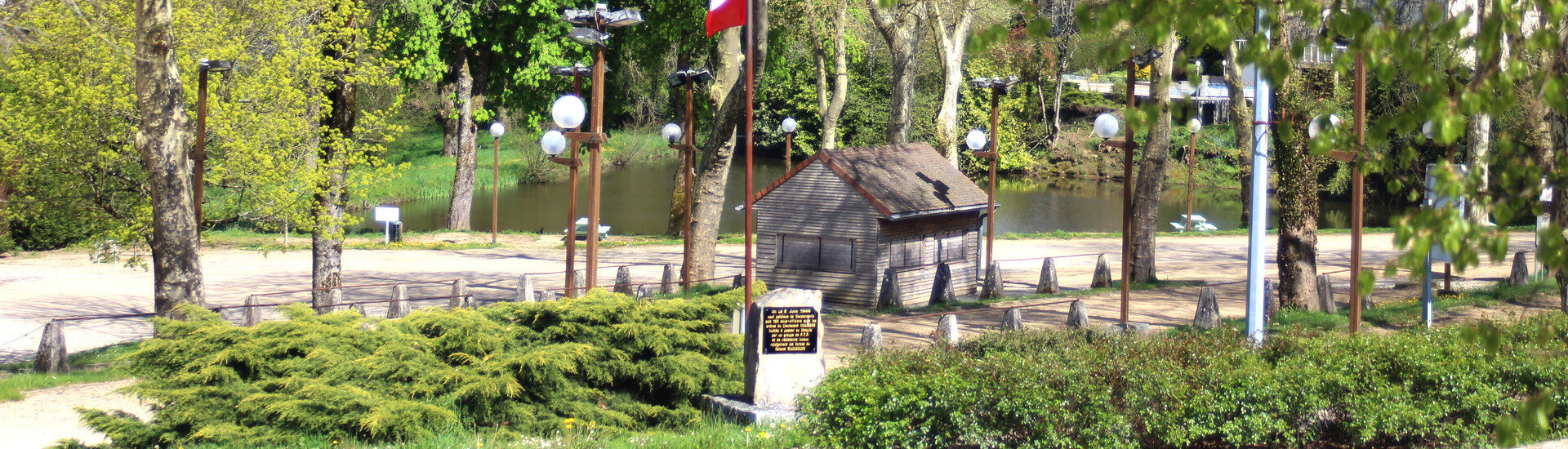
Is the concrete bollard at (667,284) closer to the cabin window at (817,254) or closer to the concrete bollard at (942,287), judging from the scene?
the cabin window at (817,254)

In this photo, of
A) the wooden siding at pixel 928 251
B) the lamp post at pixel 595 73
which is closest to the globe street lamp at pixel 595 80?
the lamp post at pixel 595 73

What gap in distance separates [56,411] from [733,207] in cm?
3271

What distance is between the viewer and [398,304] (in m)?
15.5

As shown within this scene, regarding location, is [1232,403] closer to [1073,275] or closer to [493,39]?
[1073,275]

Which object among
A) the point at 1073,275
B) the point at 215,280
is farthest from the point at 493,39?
the point at 1073,275

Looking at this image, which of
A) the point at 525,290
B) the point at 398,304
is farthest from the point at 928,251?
the point at 398,304

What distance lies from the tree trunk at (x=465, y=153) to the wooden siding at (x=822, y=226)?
17087mm

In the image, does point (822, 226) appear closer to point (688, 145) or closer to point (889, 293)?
point (889, 293)

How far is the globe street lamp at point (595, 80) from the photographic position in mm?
12289

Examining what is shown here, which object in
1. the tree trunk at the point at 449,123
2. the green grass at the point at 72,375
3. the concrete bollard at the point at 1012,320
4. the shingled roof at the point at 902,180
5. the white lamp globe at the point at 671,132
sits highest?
the tree trunk at the point at 449,123

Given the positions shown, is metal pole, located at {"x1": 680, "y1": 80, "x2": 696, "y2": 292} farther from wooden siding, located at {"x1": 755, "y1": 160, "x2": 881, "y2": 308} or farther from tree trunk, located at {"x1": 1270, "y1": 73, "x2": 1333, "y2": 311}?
tree trunk, located at {"x1": 1270, "y1": 73, "x2": 1333, "y2": 311}

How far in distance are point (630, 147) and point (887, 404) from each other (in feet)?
159

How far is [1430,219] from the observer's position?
9.55 ft

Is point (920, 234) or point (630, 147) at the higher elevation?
point (630, 147)
